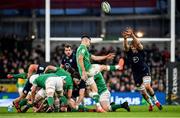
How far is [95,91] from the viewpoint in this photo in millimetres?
22062

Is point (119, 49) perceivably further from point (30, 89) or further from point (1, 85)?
point (30, 89)

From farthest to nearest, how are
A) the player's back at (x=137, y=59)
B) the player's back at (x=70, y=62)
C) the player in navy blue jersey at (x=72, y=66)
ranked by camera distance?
the player's back at (x=137, y=59) → the player's back at (x=70, y=62) → the player in navy blue jersey at (x=72, y=66)

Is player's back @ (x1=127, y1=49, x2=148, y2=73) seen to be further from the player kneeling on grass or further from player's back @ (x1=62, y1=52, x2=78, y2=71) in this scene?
the player kneeling on grass

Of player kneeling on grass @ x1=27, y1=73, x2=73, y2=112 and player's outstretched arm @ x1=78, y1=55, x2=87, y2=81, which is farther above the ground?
player's outstretched arm @ x1=78, y1=55, x2=87, y2=81

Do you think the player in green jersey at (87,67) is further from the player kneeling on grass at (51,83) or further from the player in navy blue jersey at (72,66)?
the player in navy blue jersey at (72,66)

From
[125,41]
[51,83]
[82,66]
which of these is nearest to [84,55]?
[82,66]

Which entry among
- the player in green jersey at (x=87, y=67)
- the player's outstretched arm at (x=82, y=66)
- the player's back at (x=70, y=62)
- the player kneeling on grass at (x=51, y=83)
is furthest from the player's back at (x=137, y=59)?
the player kneeling on grass at (x=51, y=83)

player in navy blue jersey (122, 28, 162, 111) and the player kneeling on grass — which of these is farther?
player in navy blue jersey (122, 28, 162, 111)

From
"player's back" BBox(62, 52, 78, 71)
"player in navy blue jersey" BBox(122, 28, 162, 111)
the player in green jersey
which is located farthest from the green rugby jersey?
"player in navy blue jersey" BBox(122, 28, 162, 111)

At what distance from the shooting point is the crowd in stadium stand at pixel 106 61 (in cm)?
3306

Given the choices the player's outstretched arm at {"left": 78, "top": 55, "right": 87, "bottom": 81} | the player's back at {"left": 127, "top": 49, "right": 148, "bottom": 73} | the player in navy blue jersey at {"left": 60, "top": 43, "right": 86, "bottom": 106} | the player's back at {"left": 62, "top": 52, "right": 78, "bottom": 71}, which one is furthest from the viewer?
the player's back at {"left": 127, "top": 49, "right": 148, "bottom": 73}

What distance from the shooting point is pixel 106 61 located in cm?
3453

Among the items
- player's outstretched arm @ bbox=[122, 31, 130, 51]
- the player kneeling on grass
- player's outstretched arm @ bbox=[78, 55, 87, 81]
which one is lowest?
the player kneeling on grass

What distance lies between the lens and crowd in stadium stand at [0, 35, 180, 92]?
3306cm
